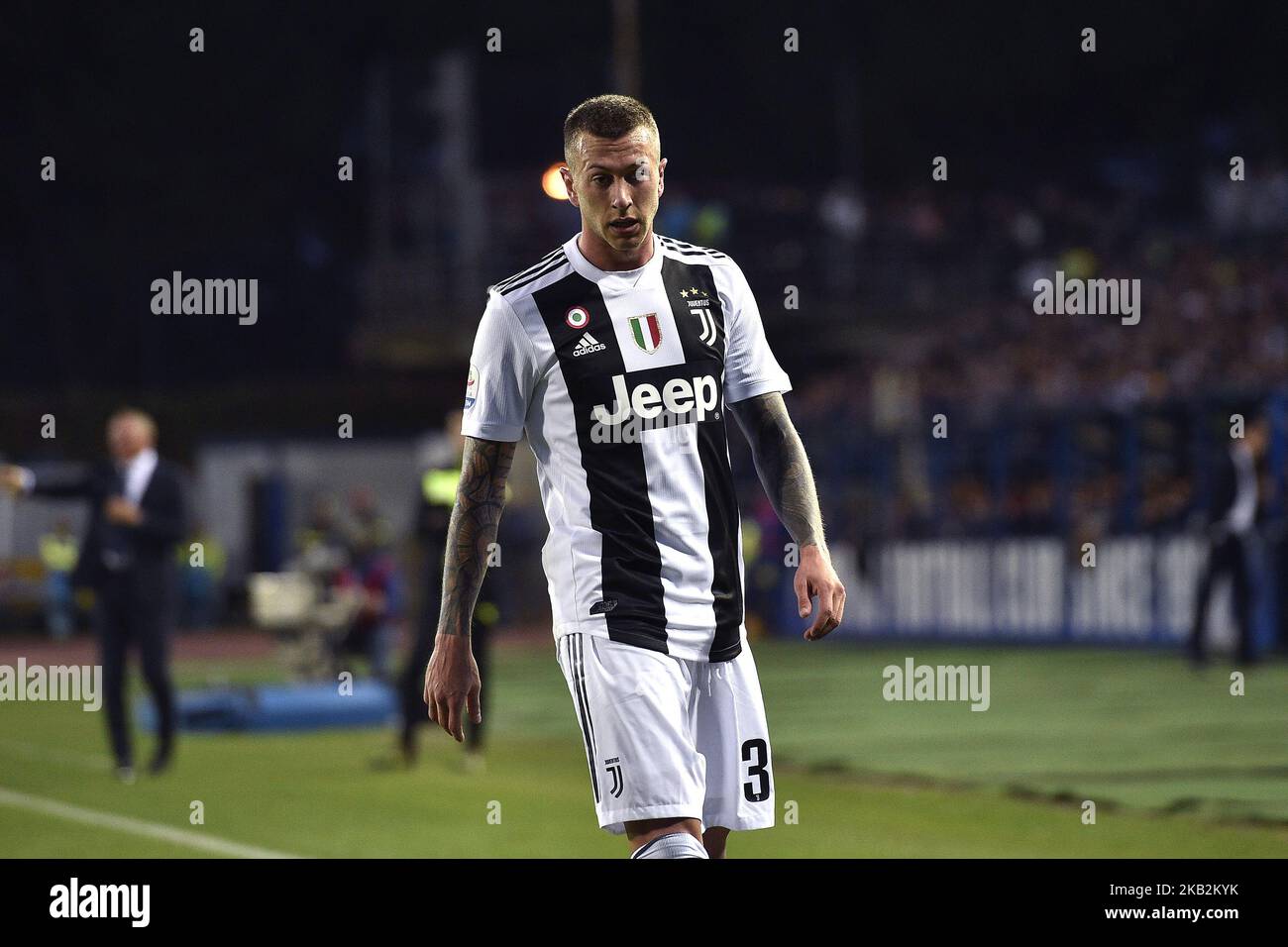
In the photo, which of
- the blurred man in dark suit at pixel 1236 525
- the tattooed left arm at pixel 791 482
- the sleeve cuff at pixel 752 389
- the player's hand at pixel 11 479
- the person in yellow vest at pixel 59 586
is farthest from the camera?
the person in yellow vest at pixel 59 586

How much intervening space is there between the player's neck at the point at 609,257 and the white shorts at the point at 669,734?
975 millimetres

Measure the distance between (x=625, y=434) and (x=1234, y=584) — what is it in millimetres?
14807

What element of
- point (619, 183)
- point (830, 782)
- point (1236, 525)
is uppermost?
point (619, 183)

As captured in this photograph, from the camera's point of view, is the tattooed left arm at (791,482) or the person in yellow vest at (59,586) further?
the person in yellow vest at (59,586)

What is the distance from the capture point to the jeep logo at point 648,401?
536 cm

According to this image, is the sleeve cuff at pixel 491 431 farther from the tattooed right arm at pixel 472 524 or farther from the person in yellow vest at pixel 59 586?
the person in yellow vest at pixel 59 586

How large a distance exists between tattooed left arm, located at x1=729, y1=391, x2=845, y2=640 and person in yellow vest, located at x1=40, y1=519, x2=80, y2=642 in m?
29.0

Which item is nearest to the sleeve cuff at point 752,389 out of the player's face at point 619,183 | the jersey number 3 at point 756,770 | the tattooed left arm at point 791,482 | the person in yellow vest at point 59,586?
the tattooed left arm at point 791,482

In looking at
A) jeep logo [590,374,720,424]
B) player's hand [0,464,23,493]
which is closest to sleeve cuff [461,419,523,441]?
jeep logo [590,374,720,424]

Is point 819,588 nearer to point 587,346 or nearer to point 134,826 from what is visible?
point 587,346

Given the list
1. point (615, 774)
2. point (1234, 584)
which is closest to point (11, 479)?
point (615, 774)

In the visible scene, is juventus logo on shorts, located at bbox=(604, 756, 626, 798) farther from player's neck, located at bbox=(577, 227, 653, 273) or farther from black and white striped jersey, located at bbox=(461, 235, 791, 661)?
player's neck, located at bbox=(577, 227, 653, 273)

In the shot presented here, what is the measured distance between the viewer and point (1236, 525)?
18.7 meters
